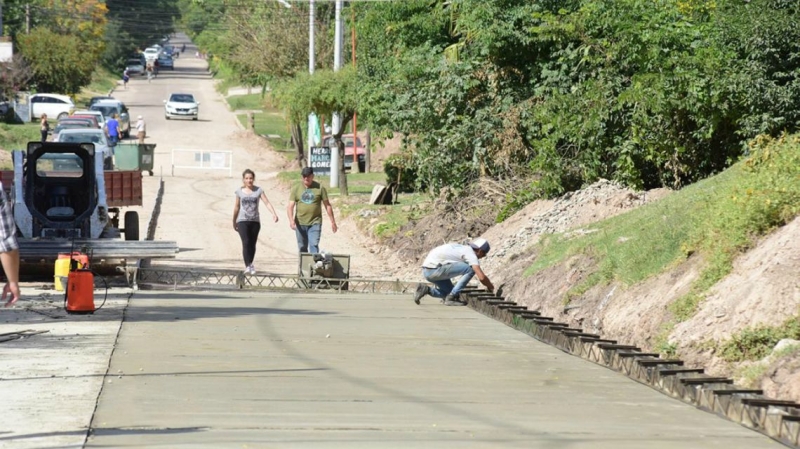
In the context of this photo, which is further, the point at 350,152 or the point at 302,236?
the point at 350,152

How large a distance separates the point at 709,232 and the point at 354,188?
26583 millimetres

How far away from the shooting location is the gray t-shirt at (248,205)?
19484 millimetres

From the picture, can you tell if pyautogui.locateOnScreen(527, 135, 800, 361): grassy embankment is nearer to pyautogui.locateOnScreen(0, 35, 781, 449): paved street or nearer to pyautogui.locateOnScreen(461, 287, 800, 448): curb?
pyautogui.locateOnScreen(461, 287, 800, 448): curb

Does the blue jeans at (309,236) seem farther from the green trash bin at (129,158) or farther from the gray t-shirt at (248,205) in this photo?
the green trash bin at (129,158)

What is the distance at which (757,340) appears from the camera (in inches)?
446

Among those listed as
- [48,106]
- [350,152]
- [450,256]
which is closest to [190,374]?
[450,256]

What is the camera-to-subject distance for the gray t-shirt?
1948cm

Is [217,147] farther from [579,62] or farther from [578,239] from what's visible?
[578,239]

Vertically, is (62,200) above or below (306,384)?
above

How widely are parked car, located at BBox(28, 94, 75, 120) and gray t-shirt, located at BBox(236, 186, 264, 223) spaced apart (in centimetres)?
5048

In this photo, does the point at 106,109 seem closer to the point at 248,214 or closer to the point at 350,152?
the point at 350,152

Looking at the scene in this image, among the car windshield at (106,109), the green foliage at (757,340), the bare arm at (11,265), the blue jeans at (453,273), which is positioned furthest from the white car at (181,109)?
the bare arm at (11,265)

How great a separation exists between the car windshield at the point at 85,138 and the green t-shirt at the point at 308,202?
2144 centimetres

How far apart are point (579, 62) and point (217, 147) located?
3565cm
